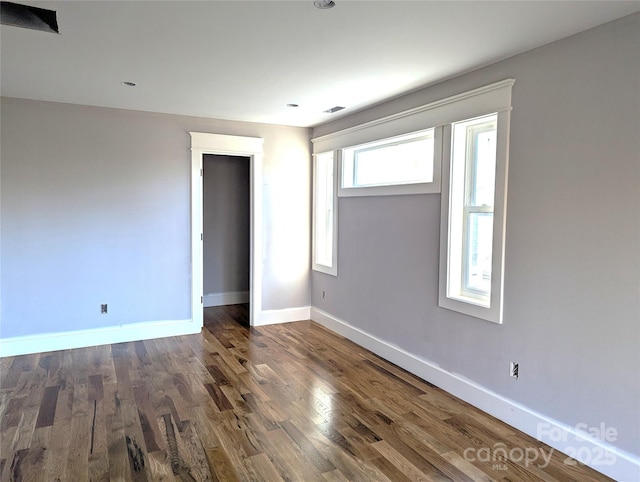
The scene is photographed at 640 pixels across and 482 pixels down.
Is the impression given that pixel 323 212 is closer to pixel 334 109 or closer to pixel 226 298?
pixel 334 109

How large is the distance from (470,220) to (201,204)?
9.92 feet

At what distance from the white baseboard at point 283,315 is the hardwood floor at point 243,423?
108 cm

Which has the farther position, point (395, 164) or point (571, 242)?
point (395, 164)

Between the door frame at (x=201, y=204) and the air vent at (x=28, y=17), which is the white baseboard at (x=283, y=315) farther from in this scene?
the air vent at (x=28, y=17)

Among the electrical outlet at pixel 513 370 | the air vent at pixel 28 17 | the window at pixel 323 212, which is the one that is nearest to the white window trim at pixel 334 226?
the window at pixel 323 212

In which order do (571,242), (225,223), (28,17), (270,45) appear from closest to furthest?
1. (28,17)
2. (571,242)
3. (270,45)
4. (225,223)

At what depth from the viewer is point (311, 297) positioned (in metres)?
5.55

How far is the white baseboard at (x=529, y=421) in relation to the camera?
2.27m

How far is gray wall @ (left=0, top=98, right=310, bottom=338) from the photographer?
4.09 m

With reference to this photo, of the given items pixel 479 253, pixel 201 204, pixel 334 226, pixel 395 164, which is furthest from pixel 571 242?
pixel 201 204

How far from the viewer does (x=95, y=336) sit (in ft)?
14.6

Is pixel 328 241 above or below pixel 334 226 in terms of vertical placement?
below

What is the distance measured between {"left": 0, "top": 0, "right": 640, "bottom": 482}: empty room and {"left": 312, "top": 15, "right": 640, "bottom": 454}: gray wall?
0.04 ft

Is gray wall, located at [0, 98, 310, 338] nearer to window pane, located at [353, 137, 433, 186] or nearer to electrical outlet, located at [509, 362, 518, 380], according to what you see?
window pane, located at [353, 137, 433, 186]
